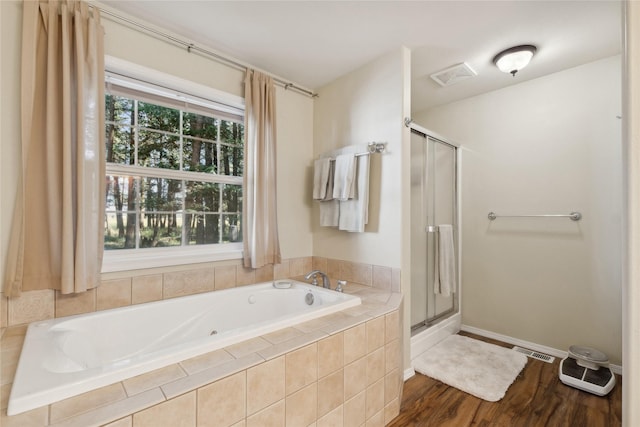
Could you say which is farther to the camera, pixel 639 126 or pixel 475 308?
pixel 475 308

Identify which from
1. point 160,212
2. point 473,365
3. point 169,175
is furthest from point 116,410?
point 473,365

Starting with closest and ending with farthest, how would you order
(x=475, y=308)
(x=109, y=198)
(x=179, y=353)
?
(x=179, y=353) → (x=109, y=198) → (x=475, y=308)

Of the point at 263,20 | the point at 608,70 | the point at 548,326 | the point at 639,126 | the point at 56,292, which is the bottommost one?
the point at 548,326

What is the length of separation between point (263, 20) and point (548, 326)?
10.7 ft

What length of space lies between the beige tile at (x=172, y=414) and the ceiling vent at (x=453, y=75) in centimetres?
274

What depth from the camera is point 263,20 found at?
1863 mm

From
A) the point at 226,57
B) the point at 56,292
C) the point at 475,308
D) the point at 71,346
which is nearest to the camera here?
the point at 71,346

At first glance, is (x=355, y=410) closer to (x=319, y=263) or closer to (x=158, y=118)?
(x=319, y=263)

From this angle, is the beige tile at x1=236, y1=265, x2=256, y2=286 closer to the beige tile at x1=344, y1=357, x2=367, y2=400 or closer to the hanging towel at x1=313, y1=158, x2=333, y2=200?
the hanging towel at x1=313, y1=158, x2=333, y2=200

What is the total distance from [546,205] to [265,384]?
8.85 feet

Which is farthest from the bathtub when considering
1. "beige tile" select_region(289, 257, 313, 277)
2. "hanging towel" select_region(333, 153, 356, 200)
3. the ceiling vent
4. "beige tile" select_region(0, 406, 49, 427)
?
the ceiling vent

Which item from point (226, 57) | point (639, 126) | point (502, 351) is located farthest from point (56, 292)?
point (502, 351)

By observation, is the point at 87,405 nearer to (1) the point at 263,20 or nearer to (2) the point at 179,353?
(2) the point at 179,353

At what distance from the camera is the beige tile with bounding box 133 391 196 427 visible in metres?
0.84
